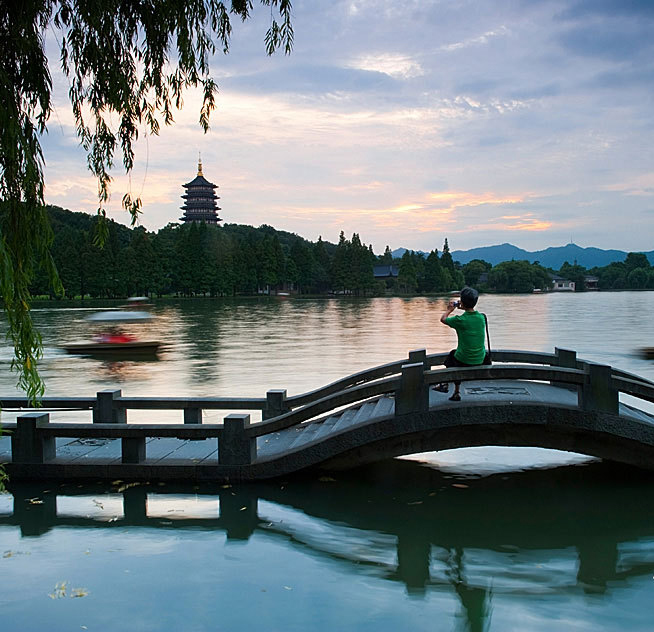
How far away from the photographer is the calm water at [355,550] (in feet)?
15.7

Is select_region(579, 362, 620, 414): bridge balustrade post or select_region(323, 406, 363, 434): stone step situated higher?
select_region(579, 362, 620, 414): bridge balustrade post

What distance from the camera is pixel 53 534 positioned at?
623 cm

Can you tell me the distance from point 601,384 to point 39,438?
5855 mm

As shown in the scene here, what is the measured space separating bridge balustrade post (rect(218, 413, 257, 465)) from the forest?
54006 mm

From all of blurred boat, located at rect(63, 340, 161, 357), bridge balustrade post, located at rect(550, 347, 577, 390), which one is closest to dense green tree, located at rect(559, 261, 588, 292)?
blurred boat, located at rect(63, 340, 161, 357)

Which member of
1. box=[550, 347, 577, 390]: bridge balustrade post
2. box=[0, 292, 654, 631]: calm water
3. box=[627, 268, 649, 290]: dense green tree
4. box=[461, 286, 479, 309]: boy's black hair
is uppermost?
box=[627, 268, 649, 290]: dense green tree

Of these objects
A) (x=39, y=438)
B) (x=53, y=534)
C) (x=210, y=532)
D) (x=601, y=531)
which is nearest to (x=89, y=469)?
(x=39, y=438)

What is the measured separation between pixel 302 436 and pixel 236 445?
117 cm

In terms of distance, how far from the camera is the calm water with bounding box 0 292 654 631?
477 centimetres

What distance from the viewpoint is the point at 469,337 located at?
741 cm

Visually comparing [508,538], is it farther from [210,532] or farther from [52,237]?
[52,237]

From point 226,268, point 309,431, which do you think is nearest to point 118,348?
point 309,431

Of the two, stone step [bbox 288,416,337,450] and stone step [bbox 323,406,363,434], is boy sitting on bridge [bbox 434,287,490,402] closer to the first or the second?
stone step [bbox 323,406,363,434]

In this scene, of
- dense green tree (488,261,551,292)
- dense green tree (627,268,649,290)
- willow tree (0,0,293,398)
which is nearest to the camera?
willow tree (0,0,293,398)
